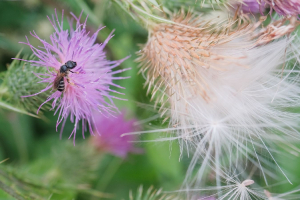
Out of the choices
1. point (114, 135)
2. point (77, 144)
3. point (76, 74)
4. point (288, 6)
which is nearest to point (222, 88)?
point (288, 6)

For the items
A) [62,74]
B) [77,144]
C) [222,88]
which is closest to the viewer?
[62,74]

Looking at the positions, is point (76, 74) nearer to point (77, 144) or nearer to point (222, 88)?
point (222, 88)

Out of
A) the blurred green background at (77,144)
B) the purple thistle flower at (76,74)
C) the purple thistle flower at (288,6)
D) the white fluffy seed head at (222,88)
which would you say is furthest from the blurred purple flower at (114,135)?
the purple thistle flower at (288,6)

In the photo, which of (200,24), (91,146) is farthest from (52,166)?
(200,24)

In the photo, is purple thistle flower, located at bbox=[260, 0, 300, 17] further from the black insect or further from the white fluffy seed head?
the black insect

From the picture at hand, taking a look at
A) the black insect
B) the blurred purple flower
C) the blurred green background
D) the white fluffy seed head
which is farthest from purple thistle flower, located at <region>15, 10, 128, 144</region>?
the blurred purple flower

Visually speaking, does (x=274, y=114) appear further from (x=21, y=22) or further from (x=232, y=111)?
(x=21, y=22)

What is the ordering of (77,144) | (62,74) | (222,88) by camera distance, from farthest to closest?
(77,144)
(222,88)
(62,74)
